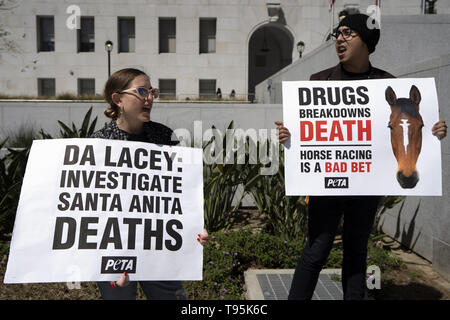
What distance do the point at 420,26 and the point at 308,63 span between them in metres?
5.03

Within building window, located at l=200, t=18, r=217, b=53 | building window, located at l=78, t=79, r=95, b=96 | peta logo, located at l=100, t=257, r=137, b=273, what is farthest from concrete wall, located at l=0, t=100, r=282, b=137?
building window, located at l=200, t=18, r=217, b=53

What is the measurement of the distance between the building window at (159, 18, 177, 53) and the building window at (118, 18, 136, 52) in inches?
78.1

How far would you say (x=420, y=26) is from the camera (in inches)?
282

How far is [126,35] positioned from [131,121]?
95.5 feet

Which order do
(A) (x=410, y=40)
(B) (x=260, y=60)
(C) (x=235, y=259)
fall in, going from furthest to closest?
1. (B) (x=260, y=60)
2. (A) (x=410, y=40)
3. (C) (x=235, y=259)

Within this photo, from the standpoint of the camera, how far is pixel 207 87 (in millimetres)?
29688

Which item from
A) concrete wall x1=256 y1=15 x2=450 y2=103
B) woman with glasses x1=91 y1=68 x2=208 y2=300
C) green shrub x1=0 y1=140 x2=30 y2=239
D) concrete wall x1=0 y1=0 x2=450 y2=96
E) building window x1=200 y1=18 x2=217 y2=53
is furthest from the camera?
building window x1=200 y1=18 x2=217 y2=53

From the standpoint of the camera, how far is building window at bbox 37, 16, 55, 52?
1131 inches

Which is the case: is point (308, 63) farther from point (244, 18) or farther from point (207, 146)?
point (244, 18)

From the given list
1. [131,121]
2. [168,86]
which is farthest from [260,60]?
[131,121]

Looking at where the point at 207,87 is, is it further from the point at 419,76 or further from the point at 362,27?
the point at 362,27

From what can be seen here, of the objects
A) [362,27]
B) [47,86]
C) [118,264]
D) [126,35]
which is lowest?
[118,264]

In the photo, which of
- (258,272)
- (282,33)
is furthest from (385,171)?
(282,33)

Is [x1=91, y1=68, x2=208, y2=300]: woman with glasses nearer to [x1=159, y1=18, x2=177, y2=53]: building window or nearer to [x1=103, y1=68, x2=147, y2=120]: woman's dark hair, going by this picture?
[x1=103, y1=68, x2=147, y2=120]: woman's dark hair
